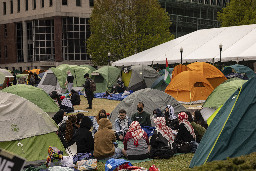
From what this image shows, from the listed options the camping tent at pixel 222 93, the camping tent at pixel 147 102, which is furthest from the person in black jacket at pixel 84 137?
the camping tent at pixel 222 93

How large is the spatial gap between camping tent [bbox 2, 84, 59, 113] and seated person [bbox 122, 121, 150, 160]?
628cm

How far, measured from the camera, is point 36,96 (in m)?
15.8

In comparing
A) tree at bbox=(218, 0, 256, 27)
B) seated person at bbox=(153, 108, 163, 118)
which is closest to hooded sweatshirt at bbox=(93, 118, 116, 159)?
seated person at bbox=(153, 108, 163, 118)

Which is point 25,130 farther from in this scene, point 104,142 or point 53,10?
point 53,10

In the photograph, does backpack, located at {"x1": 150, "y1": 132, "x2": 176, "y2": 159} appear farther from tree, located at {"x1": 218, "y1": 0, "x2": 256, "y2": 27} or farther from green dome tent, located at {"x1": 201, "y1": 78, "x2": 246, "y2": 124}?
tree, located at {"x1": 218, "y1": 0, "x2": 256, "y2": 27}

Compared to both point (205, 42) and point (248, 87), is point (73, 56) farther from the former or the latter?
point (248, 87)

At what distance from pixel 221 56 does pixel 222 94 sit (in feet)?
43.5

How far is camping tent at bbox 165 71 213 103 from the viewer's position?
22.4 meters

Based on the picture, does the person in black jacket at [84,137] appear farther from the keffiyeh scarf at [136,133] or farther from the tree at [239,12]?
the tree at [239,12]

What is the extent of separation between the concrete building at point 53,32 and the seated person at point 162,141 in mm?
45507

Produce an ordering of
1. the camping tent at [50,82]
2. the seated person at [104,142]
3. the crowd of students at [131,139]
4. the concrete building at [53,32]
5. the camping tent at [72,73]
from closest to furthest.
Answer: the crowd of students at [131,139] < the seated person at [104,142] < the camping tent at [50,82] < the camping tent at [72,73] < the concrete building at [53,32]

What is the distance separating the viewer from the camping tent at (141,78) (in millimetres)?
28188

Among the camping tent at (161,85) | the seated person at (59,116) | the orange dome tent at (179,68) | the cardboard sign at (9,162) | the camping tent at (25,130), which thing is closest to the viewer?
the cardboard sign at (9,162)

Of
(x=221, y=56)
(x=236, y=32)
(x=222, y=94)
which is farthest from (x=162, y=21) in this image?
(x=222, y=94)
